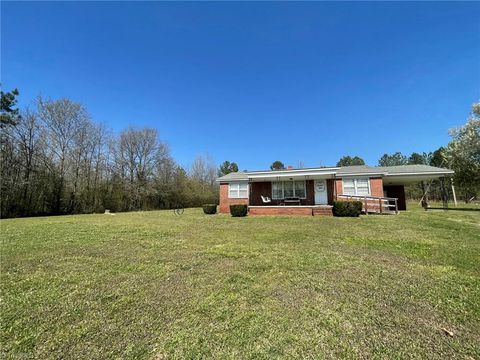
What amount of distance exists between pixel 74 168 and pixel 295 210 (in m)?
25.6

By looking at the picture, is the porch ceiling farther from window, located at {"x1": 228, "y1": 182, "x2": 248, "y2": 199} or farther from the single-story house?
window, located at {"x1": 228, "y1": 182, "x2": 248, "y2": 199}

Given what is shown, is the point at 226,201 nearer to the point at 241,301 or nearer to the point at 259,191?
the point at 259,191

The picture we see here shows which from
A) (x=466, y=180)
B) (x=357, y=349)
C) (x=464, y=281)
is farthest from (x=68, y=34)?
(x=466, y=180)

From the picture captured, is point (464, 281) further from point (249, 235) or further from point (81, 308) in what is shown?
point (81, 308)

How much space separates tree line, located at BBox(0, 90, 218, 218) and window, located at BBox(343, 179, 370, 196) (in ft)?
82.8

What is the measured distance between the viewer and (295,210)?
15.7m

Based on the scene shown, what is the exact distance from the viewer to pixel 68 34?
36.7ft

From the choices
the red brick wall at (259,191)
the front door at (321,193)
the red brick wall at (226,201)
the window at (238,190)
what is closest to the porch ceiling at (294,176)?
the front door at (321,193)

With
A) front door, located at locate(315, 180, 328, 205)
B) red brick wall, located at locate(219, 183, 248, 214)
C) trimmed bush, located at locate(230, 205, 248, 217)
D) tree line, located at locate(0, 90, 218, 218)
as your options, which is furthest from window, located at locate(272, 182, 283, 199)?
tree line, located at locate(0, 90, 218, 218)

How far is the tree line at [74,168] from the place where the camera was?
2322 centimetres

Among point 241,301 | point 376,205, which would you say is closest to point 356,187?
point 376,205

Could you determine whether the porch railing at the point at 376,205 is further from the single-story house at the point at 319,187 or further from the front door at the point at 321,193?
the front door at the point at 321,193

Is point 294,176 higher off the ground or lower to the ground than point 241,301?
higher

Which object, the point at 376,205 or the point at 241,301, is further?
the point at 376,205
